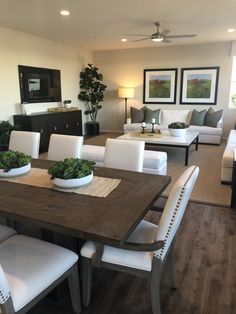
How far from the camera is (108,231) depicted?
A: 1.31 meters

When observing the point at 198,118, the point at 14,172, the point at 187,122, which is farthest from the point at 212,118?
the point at 14,172

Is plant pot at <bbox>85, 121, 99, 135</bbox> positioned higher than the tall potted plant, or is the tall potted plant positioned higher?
the tall potted plant

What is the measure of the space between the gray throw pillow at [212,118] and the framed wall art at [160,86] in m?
1.27

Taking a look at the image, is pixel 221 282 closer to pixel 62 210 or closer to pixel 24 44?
pixel 62 210

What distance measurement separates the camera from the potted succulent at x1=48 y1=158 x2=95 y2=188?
1792 mm

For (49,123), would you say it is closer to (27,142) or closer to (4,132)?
(4,132)

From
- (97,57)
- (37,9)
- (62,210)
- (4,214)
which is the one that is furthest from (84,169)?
(97,57)

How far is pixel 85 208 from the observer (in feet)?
5.10

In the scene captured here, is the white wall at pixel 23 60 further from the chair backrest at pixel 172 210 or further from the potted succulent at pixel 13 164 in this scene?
the chair backrest at pixel 172 210

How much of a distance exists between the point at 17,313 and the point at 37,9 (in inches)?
167

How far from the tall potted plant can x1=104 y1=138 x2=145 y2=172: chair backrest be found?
5.65 meters

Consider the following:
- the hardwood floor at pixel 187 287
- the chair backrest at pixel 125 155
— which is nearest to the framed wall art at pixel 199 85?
the hardwood floor at pixel 187 287

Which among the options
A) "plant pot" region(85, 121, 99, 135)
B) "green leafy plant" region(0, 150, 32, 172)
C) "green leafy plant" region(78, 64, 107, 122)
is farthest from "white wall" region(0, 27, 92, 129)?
"green leafy plant" region(0, 150, 32, 172)

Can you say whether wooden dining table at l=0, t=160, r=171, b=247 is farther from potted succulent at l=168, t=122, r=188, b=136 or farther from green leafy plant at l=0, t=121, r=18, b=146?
potted succulent at l=168, t=122, r=188, b=136
